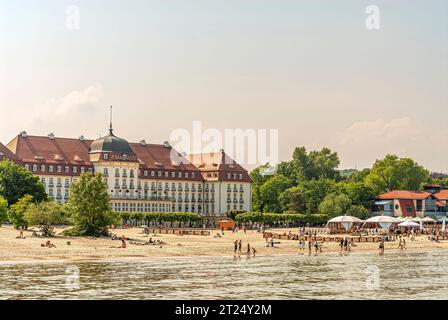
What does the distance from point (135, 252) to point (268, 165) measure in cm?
10497

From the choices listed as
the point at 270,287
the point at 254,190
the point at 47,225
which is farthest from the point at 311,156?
the point at 270,287

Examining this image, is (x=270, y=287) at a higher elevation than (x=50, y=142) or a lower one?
lower

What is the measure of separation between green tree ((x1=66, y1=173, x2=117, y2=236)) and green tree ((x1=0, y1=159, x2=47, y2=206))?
19.8 m

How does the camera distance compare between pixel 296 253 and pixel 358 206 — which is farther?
pixel 358 206

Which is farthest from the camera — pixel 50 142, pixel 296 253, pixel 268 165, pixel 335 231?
pixel 268 165

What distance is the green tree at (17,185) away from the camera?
102188 mm

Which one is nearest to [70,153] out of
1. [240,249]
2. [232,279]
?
[240,249]

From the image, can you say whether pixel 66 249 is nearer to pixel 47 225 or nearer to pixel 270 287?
pixel 47 225

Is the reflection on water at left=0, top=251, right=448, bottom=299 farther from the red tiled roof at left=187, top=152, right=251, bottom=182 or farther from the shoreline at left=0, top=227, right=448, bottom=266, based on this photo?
the red tiled roof at left=187, top=152, right=251, bottom=182

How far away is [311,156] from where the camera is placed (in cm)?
17500

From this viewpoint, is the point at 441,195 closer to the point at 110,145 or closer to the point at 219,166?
the point at 219,166

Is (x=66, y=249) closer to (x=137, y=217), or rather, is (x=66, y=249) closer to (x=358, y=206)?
(x=137, y=217)
